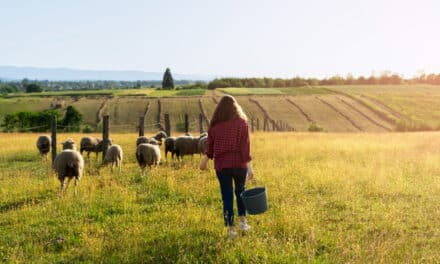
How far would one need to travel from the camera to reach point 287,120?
7088 cm

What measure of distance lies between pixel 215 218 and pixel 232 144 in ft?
6.90

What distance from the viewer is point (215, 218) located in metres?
9.24

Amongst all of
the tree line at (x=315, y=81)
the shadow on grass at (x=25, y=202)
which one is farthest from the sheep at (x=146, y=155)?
the tree line at (x=315, y=81)

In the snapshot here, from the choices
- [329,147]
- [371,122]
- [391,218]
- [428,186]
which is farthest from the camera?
[371,122]

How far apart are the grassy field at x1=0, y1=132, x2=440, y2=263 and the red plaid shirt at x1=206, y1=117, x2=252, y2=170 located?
4.34 ft

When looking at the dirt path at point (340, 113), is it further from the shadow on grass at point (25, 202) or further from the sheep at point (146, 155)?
the shadow on grass at point (25, 202)

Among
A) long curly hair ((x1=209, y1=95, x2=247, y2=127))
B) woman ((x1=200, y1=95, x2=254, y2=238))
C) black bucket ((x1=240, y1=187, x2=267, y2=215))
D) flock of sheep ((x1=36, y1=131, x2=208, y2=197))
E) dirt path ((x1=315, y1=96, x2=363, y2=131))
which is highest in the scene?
long curly hair ((x1=209, y1=95, x2=247, y2=127))

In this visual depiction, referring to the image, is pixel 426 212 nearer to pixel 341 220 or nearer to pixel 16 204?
pixel 341 220

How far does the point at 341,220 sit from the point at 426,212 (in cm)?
222

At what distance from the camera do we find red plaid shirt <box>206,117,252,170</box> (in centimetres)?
789

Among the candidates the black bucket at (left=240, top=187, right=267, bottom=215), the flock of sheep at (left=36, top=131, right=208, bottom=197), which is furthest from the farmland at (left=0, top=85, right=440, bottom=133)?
the black bucket at (left=240, top=187, right=267, bottom=215)

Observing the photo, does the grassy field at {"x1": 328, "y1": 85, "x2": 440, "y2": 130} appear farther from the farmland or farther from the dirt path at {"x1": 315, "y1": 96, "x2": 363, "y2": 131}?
the dirt path at {"x1": 315, "y1": 96, "x2": 363, "y2": 131}

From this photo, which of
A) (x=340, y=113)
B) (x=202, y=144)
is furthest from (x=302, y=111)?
(x=202, y=144)

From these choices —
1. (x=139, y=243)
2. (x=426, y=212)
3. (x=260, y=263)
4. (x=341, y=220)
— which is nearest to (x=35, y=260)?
(x=139, y=243)
